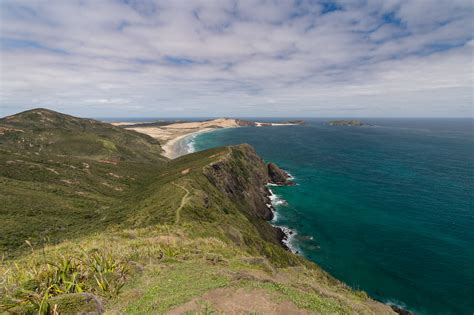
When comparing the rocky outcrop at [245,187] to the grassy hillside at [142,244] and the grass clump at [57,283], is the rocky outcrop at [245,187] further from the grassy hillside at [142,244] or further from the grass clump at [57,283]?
the grass clump at [57,283]

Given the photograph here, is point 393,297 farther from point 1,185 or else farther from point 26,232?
point 1,185

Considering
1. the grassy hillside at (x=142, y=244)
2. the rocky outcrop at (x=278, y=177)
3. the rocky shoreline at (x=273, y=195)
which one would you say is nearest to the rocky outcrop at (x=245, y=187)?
the rocky shoreline at (x=273, y=195)

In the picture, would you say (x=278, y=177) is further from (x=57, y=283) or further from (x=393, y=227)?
(x=57, y=283)

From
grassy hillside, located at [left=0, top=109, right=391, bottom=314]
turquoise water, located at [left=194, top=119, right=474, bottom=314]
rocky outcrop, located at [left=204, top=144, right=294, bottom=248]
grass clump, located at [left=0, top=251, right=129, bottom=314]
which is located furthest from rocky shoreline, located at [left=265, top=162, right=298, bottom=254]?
grass clump, located at [left=0, top=251, right=129, bottom=314]

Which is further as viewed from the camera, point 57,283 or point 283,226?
point 283,226

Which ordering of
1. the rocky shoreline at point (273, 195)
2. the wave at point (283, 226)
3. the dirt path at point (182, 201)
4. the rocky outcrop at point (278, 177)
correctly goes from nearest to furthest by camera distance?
the dirt path at point (182, 201)
the wave at point (283, 226)
the rocky shoreline at point (273, 195)
the rocky outcrop at point (278, 177)

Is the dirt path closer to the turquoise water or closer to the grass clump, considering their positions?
the grass clump

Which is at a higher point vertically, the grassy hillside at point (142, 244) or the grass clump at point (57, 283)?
the grass clump at point (57, 283)

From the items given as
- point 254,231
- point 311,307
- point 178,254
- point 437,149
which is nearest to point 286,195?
point 254,231

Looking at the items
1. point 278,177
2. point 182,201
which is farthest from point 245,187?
point 182,201
